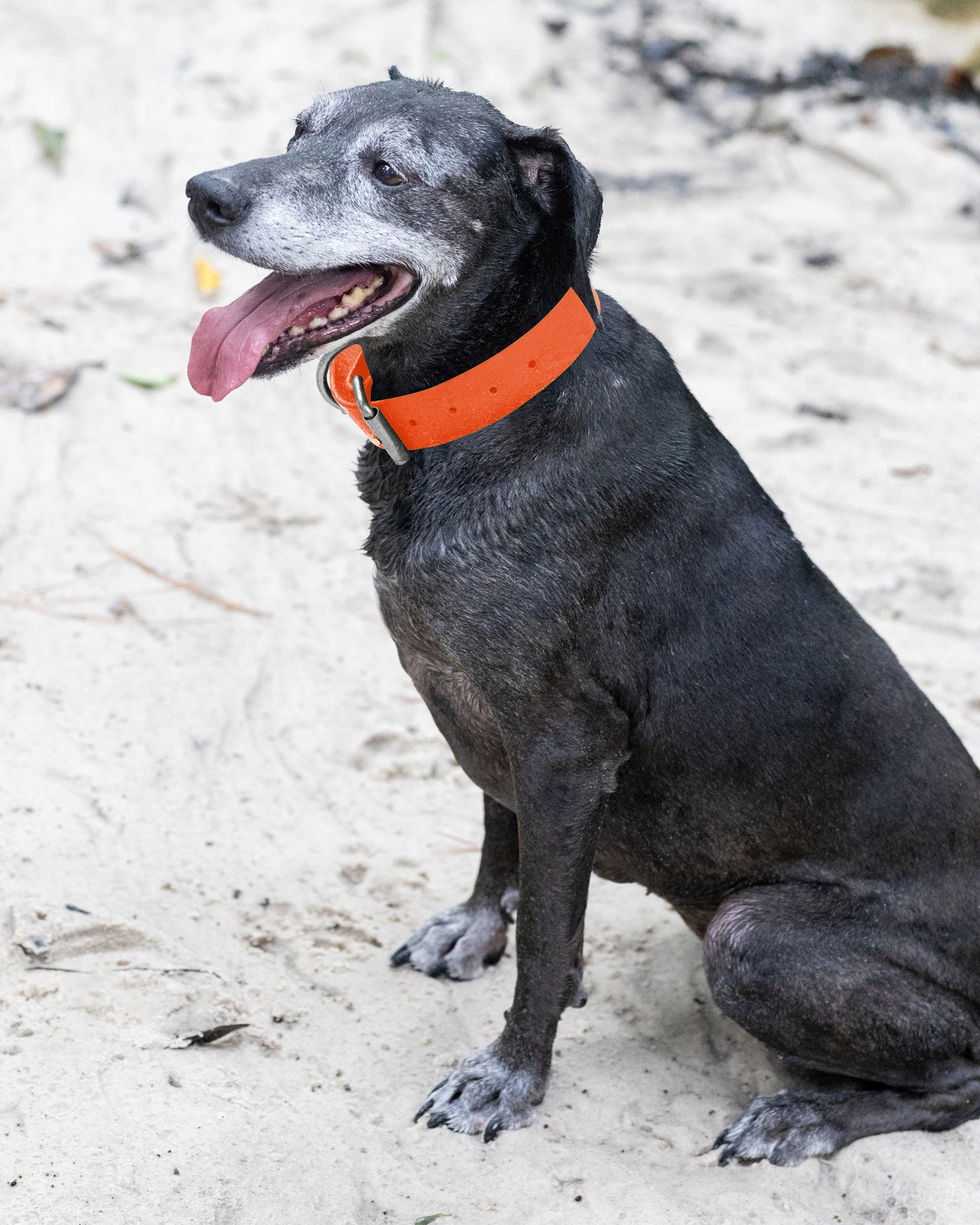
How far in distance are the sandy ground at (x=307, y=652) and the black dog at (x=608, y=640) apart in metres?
0.30


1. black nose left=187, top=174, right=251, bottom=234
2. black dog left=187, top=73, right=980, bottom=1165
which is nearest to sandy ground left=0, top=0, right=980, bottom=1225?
black dog left=187, top=73, right=980, bottom=1165

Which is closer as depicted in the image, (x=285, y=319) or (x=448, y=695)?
(x=285, y=319)

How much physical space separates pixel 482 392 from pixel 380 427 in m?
0.25

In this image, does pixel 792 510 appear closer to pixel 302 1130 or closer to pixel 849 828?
pixel 849 828

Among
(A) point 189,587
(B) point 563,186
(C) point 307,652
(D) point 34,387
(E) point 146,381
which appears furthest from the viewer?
(E) point 146,381

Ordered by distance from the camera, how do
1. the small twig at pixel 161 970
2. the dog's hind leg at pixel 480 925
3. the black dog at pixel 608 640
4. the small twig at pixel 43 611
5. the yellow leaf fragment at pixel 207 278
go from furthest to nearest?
the yellow leaf fragment at pixel 207 278
the small twig at pixel 43 611
the dog's hind leg at pixel 480 925
the small twig at pixel 161 970
the black dog at pixel 608 640

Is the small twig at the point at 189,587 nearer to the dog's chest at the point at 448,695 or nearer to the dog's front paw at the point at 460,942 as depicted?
the dog's front paw at the point at 460,942

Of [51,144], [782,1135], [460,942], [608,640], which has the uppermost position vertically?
[51,144]

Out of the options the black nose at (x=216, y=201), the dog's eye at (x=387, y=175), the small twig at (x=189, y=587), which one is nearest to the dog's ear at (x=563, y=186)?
the dog's eye at (x=387, y=175)

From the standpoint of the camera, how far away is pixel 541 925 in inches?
113

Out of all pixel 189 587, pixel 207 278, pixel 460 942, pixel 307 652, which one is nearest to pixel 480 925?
pixel 460 942

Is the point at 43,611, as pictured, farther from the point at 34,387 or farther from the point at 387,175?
the point at 387,175

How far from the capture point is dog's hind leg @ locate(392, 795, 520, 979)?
351cm

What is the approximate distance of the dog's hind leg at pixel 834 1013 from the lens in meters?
2.84
